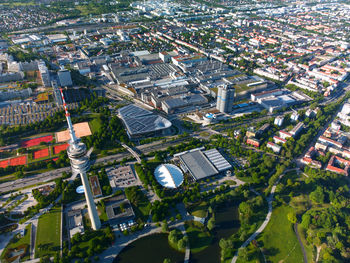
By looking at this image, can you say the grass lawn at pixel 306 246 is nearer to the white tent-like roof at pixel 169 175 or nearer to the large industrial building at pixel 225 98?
the white tent-like roof at pixel 169 175

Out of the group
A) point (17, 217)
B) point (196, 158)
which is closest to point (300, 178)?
point (196, 158)

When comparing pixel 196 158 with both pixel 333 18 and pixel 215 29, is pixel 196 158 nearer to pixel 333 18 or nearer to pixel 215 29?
pixel 215 29

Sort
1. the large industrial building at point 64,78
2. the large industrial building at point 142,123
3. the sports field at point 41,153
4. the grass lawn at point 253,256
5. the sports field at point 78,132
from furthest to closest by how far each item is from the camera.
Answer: the large industrial building at point 64,78 → the sports field at point 78,132 → the large industrial building at point 142,123 → the sports field at point 41,153 → the grass lawn at point 253,256

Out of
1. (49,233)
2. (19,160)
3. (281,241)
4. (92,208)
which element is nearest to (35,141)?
(19,160)

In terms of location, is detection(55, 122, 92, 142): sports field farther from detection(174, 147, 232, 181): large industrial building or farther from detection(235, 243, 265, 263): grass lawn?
detection(235, 243, 265, 263): grass lawn

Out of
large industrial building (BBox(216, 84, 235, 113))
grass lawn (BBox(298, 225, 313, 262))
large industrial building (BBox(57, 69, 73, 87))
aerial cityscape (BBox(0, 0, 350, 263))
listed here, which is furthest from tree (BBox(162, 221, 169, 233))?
large industrial building (BBox(57, 69, 73, 87))

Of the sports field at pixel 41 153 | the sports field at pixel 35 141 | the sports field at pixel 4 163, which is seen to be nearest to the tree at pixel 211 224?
the sports field at pixel 41 153
